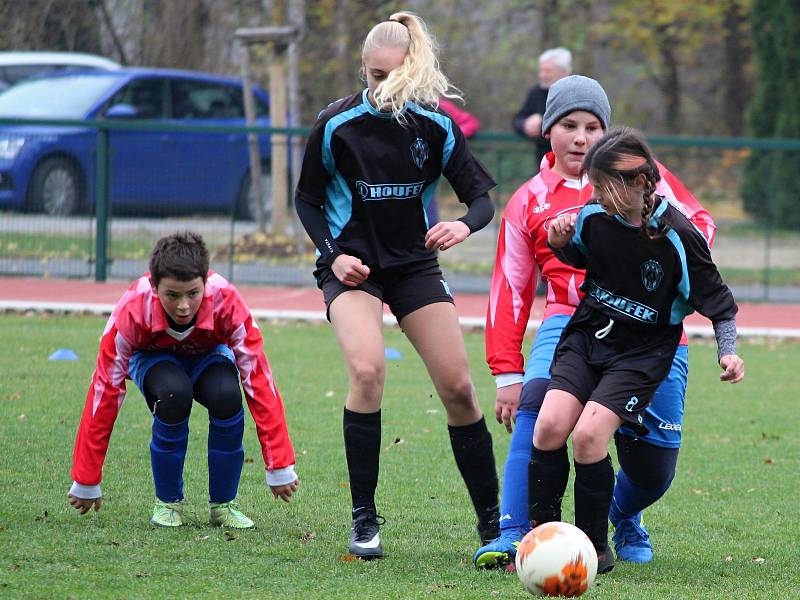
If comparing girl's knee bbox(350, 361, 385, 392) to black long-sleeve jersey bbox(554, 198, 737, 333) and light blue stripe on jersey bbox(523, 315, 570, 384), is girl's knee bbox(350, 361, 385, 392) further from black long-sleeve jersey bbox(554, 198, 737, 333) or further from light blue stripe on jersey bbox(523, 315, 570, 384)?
black long-sleeve jersey bbox(554, 198, 737, 333)

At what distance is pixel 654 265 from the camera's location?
14.1ft

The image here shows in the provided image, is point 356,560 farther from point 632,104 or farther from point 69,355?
point 632,104

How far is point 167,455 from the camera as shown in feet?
16.9

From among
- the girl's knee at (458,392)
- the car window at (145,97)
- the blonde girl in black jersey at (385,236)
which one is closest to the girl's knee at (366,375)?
the blonde girl in black jersey at (385,236)

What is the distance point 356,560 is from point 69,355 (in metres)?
5.11

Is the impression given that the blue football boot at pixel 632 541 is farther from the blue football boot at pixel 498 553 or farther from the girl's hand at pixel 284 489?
the girl's hand at pixel 284 489

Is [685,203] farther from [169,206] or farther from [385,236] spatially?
[169,206]

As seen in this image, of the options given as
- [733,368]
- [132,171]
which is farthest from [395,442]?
[132,171]

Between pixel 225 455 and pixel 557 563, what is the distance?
168 cm

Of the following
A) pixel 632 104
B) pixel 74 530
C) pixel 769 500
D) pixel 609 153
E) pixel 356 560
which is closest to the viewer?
pixel 609 153

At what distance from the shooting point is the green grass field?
4.31 m

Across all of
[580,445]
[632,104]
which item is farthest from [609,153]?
[632,104]

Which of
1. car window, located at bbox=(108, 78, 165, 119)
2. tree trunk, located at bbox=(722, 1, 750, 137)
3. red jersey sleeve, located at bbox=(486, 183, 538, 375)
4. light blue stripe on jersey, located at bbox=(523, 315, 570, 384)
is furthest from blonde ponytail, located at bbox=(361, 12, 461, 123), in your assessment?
tree trunk, located at bbox=(722, 1, 750, 137)

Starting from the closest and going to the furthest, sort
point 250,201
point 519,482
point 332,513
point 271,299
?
point 519,482, point 332,513, point 271,299, point 250,201
